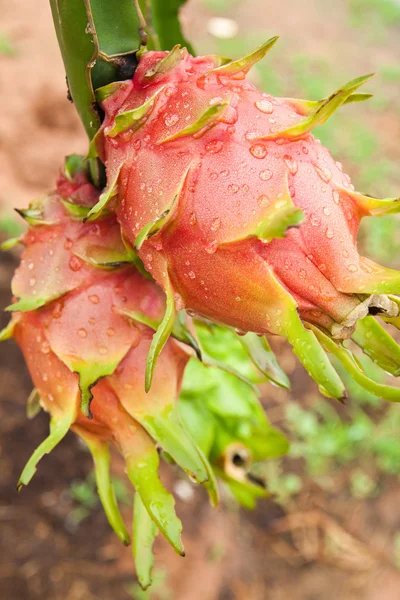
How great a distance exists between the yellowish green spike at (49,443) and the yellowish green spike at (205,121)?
0.34 m

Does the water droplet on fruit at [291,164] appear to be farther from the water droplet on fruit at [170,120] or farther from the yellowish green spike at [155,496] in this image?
the yellowish green spike at [155,496]

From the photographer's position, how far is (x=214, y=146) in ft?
1.74

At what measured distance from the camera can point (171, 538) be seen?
2.04 ft

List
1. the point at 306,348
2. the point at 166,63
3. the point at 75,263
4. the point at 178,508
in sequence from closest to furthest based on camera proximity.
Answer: the point at 306,348 → the point at 166,63 → the point at 75,263 → the point at 178,508

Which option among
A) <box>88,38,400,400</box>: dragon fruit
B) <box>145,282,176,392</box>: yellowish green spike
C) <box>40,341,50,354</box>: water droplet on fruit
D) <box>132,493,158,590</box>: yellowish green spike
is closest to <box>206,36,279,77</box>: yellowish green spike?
<box>88,38,400,400</box>: dragon fruit

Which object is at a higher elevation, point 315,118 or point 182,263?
point 315,118

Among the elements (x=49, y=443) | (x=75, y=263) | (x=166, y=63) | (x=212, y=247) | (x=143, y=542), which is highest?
(x=166, y=63)

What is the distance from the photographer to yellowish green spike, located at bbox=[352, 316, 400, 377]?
56cm

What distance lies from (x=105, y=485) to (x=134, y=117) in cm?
44

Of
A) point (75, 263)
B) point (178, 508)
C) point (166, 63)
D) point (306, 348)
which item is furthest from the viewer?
point (178, 508)

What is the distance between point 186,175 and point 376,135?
11.5ft

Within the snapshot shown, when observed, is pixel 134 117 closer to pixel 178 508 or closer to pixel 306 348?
pixel 306 348

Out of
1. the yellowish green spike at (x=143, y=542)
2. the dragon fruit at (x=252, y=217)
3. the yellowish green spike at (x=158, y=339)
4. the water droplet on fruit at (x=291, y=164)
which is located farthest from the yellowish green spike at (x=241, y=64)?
the yellowish green spike at (x=143, y=542)

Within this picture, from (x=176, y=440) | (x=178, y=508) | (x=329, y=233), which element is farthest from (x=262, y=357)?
(x=178, y=508)
